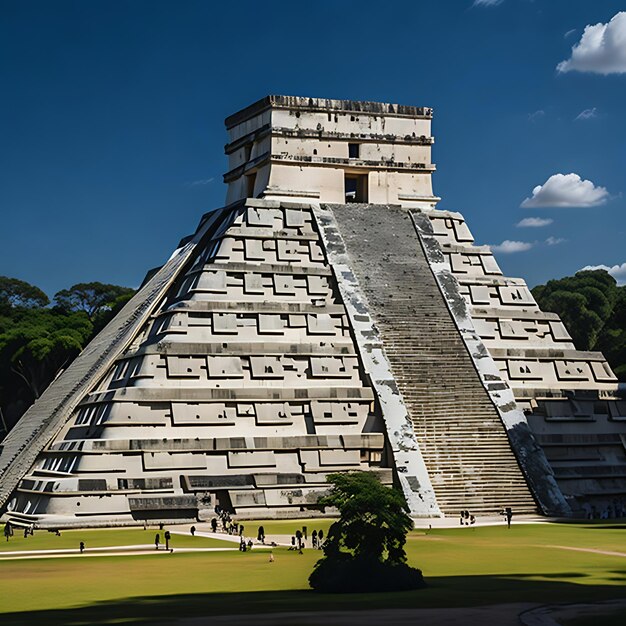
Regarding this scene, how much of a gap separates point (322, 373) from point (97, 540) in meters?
10.6

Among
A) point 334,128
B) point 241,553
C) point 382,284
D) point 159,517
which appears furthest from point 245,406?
point 334,128

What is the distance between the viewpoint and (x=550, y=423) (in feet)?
118

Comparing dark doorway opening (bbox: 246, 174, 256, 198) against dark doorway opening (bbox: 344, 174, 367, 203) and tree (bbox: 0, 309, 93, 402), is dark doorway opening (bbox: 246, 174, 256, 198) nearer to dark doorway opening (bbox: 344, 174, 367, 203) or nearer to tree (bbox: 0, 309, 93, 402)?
dark doorway opening (bbox: 344, 174, 367, 203)

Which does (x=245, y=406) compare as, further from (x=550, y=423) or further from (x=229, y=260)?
(x=550, y=423)

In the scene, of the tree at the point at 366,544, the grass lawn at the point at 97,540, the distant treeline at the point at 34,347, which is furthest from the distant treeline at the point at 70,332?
the tree at the point at 366,544

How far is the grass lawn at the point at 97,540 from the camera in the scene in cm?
2561

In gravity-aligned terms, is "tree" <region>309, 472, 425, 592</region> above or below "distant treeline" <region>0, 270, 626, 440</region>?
below

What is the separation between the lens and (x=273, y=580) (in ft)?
62.2

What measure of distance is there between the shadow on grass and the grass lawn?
8.83 meters

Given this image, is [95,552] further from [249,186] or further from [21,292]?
[21,292]

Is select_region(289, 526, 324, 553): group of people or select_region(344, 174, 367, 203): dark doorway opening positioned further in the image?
select_region(344, 174, 367, 203): dark doorway opening

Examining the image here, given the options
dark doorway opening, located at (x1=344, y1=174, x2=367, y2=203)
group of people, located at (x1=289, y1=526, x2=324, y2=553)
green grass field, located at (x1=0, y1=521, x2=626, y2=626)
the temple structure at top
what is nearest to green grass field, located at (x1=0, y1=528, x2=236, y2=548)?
green grass field, located at (x1=0, y1=521, x2=626, y2=626)

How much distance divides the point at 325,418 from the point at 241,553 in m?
10.9

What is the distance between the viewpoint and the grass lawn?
25.6 m
